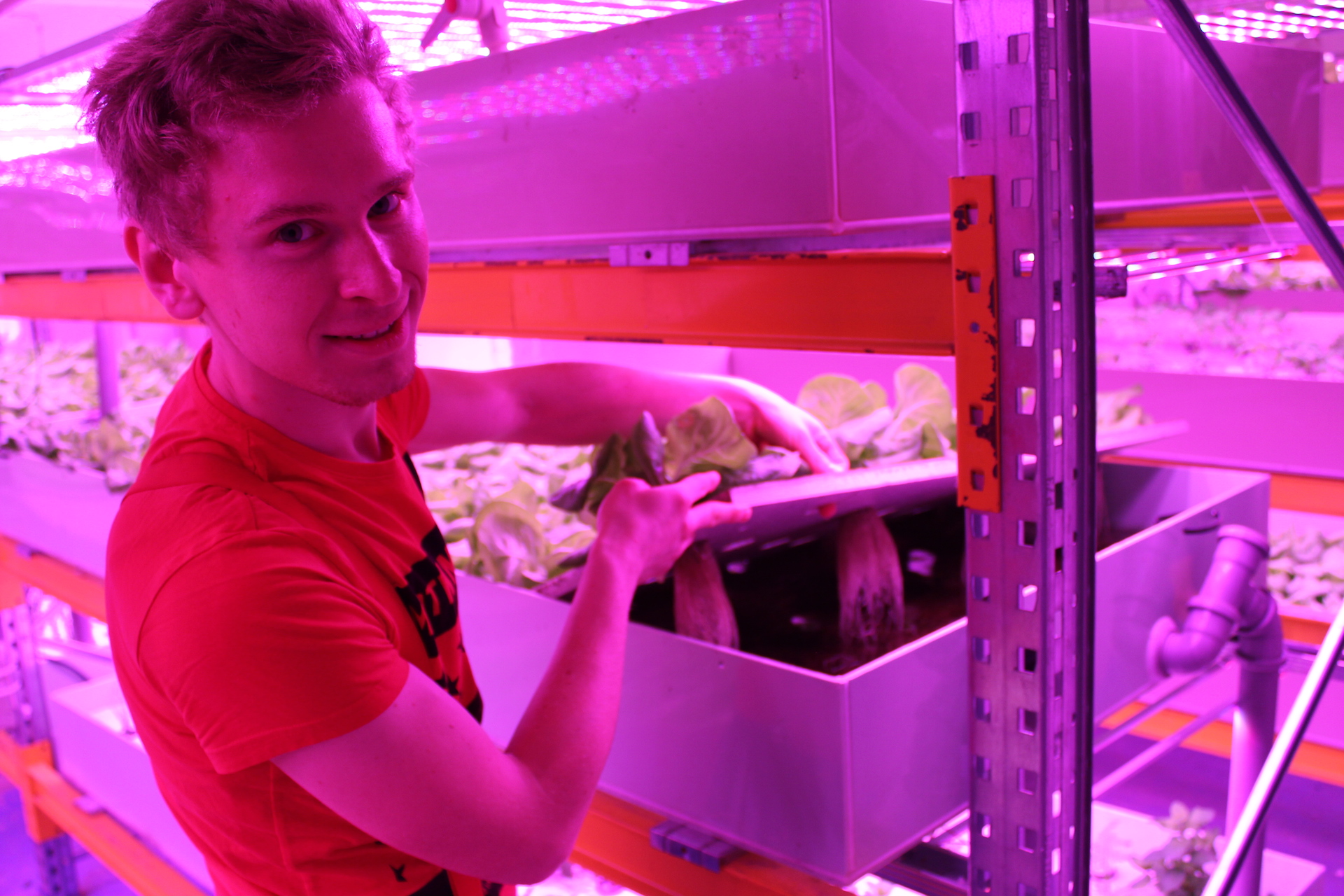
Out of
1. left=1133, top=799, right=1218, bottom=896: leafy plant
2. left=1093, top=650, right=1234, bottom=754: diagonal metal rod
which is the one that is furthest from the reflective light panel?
left=1133, top=799, right=1218, bottom=896: leafy plant

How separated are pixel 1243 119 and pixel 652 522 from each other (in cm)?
61

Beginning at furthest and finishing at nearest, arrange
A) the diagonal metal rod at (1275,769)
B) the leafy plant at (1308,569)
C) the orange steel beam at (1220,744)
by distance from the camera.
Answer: the orange steel beam at (1220,744) < the leafy plant at (1308,569) < the diagonal metal rod at (1275,769)

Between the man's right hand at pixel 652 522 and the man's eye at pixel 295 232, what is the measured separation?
36 cm

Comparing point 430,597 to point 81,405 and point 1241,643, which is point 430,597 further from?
point 81,405

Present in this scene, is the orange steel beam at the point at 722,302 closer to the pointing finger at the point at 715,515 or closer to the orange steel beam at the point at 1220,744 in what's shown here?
the pointing finger at the point at 715,515

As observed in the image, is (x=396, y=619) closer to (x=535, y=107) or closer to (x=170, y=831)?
(x=535, y=107)

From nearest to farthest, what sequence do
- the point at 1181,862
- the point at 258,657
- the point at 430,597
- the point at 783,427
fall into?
1. the point at 258,657
2. the point at 430,597
3. the point at 783,427
4. the point at 1181,862

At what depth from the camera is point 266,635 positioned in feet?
2.14

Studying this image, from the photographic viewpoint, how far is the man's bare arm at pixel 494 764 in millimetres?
678

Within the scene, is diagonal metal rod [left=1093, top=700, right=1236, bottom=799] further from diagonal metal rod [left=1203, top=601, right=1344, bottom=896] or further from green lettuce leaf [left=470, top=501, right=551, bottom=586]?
green lettuce leaf [left=470, top=501, right=551, bottom=586]

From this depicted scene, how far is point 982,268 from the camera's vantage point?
71cm

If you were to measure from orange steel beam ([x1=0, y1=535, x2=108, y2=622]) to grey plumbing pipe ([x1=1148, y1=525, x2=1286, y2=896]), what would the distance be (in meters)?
1.84

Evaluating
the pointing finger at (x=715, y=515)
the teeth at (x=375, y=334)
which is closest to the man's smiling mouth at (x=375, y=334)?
the teeth at (x=375, y=334)

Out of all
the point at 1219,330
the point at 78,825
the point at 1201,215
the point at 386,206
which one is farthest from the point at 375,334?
the point at 1219,330
